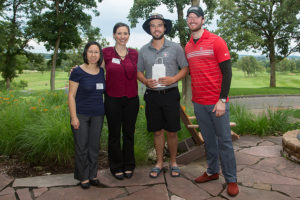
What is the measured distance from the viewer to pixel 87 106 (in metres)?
3.23

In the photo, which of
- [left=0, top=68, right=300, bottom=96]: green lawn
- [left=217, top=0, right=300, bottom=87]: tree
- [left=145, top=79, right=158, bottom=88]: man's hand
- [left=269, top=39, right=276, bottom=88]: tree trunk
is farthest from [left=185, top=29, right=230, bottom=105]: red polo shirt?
[left=269, top=39, right=276, bottom=88]: tree trunk

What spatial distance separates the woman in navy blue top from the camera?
10.4 ft

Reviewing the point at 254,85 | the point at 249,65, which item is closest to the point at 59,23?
the point at 254,85

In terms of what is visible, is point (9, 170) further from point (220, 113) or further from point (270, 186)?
point (270, 186)

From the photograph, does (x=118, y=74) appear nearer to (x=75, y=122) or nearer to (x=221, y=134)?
(x=75, y=122)

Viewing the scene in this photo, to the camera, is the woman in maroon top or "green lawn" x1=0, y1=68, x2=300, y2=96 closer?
the woman in maroon top

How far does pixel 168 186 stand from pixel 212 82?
148 cm

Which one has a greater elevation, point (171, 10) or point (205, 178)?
point (171, 10)

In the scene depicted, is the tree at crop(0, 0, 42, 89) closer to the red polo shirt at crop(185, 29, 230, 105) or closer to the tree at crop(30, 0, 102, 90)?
the tree at crop(30, 0, 102, 90)

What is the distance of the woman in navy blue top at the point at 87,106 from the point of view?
3.18 meters

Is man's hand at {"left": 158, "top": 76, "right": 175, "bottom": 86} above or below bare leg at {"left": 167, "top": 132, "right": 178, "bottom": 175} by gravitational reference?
above

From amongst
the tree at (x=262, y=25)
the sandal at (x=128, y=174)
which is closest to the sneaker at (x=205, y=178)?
the sandal at (x=128, y=174)

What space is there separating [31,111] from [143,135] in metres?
2.44

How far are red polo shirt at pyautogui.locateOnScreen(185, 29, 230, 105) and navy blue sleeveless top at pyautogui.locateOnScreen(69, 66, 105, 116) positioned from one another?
120 cm
